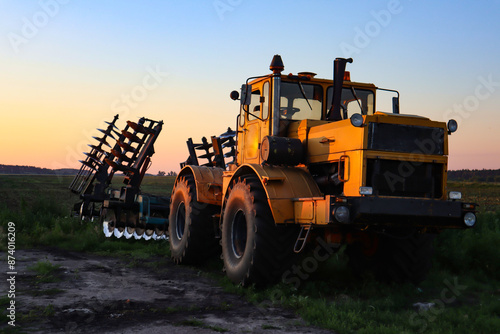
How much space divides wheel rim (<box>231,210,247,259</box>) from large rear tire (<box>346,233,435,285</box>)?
1.95 m

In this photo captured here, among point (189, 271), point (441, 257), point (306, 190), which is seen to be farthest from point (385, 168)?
point (189, 271)

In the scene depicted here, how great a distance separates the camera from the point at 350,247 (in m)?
9.27

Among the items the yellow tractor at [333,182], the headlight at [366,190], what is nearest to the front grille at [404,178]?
the yellow tractor at [333,182]

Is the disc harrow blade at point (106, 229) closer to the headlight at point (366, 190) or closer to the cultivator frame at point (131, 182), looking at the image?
the cultivator frame at point (131, 182)

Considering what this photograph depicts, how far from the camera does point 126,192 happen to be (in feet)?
44.2

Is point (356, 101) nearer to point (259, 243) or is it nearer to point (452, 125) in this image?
point (452, 125)

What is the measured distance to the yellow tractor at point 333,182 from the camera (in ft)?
23.6

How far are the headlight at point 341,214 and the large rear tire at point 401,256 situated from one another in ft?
5.59

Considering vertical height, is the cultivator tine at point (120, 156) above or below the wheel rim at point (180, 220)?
above

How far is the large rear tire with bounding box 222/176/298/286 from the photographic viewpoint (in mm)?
7688

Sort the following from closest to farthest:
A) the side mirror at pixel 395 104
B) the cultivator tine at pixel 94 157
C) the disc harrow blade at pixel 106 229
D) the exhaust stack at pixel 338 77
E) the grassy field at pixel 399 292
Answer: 1. the grassy field at pixel 399 292
2. the exhaust stack at pixel 338 77
3. the side mirror at pixel 395 104
4. the disc harrow blade at pixel 106 229
5. the cultivator tine at pixel 94 157

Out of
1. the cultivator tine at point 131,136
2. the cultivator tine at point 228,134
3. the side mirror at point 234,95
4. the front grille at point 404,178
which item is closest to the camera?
the front grille at point 404,178

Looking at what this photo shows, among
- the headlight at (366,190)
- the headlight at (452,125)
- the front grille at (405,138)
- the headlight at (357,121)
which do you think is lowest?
the headlight at (366,190)

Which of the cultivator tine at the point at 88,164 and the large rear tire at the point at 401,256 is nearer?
the large rear tire at the point at 401,256
